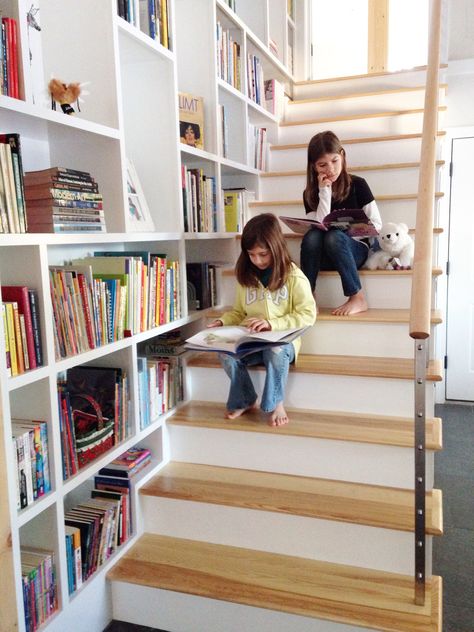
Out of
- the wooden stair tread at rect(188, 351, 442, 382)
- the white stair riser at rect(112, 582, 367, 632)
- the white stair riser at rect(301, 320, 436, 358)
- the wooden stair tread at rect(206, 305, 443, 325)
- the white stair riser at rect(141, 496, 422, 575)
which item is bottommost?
the white stair riser at rect(112, 582, 367, 632)

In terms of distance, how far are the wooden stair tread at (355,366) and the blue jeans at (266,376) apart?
0.06 metres

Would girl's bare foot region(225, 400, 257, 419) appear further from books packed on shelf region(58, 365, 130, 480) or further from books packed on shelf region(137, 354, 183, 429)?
books packed on shelf region(58, 365, 130, 480)

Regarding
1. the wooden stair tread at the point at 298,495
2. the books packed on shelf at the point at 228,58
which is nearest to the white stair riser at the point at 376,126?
the books packed on shelf at the point at 228,58

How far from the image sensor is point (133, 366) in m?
1.81

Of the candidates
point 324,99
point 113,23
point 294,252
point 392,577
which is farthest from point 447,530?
point 324,99

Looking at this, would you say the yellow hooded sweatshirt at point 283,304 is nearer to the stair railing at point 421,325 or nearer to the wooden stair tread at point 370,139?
the stair railing at point 421,325

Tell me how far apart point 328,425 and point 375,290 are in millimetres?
724

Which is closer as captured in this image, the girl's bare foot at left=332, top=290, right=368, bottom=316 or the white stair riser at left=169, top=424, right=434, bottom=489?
the white stair riser at left=169, top=424, right=434, bottom=489

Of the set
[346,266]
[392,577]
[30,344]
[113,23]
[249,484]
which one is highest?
[113,23]

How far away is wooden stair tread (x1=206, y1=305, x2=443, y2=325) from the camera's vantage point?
2.09m

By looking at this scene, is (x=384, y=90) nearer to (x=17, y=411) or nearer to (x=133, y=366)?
(x=133, y=366)

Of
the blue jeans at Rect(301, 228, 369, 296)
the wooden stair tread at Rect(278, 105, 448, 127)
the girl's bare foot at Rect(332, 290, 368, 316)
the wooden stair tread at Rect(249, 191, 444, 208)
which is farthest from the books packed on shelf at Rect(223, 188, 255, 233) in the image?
the wooden stair tread at Rect(278, 105, 448, 127)

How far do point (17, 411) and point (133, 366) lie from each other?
1.40 feet

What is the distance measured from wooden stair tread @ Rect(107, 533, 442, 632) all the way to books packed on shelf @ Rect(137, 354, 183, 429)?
43cm
